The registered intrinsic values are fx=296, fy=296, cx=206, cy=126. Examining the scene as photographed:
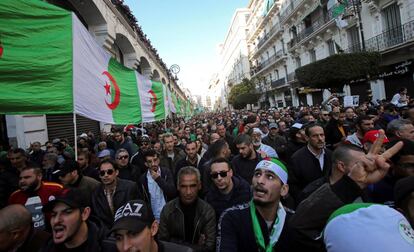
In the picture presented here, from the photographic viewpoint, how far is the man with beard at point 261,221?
195cm

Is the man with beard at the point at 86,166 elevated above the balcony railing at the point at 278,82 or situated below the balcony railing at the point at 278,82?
below

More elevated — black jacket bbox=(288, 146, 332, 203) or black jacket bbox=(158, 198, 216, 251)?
black jacket bbox=(288, 146, 332, 203)

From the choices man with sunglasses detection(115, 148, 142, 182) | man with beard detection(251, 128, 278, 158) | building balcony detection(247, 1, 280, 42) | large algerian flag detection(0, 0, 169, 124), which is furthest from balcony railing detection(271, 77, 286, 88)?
large algerian flag detection(0, 0, 169, 124)

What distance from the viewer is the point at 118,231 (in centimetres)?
183

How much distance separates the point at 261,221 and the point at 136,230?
2.74 feet

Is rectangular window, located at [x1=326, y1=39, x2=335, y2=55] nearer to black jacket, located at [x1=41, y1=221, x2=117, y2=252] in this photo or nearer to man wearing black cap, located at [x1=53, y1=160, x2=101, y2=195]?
man wearing black cap, located at [x1=53, y1=160, x2=101, y2=195]

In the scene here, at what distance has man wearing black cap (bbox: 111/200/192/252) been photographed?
1.83 m

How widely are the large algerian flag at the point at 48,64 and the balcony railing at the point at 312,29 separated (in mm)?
23017

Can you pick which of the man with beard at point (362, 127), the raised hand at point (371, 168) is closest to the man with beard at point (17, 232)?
the raised hand at point (371, 168)

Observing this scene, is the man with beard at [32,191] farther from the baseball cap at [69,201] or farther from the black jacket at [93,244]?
the black jacket at [93,244]

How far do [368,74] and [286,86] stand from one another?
20605mm

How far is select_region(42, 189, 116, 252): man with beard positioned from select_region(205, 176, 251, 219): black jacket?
1130 mm

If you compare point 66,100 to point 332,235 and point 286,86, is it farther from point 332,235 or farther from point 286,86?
point 286,86

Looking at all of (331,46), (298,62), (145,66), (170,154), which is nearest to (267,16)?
(298,62)
